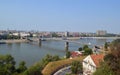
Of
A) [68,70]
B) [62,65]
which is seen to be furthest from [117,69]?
[62,65]

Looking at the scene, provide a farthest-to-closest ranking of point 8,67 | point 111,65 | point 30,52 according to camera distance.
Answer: point 30,52
point 8,67
point 111,65

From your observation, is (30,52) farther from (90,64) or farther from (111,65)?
(111,65)

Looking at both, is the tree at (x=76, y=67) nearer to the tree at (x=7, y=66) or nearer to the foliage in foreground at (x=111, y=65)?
the tree at (x=7, y=66)

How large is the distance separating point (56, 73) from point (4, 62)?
198 centimetres

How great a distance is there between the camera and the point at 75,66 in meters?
7.10

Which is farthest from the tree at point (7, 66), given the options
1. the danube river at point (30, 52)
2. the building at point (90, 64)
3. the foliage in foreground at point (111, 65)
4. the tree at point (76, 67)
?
the foliage in foreground at point (111, 65)

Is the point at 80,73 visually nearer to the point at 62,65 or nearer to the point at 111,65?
the point at 62,65

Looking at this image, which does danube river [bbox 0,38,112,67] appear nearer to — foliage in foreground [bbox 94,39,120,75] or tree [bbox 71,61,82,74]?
tree [bbox 71,61,82,74]

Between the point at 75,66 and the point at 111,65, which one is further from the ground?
the point at 111,65

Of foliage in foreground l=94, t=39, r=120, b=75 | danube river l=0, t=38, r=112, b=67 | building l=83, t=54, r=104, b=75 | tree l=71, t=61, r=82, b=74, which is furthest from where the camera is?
danube river l=0, t=38, r=112, b=67

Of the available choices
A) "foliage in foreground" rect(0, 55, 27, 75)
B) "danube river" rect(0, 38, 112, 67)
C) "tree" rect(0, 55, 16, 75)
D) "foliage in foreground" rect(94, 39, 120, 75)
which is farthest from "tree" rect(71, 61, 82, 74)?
"danube river" rect(0, 38, 112, 67)

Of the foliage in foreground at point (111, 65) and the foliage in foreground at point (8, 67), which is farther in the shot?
the foliage in foreground at point (8, 67)

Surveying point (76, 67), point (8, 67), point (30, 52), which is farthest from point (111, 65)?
point (30, 52)

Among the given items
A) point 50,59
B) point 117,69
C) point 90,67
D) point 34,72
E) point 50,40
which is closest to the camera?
point 117,69
